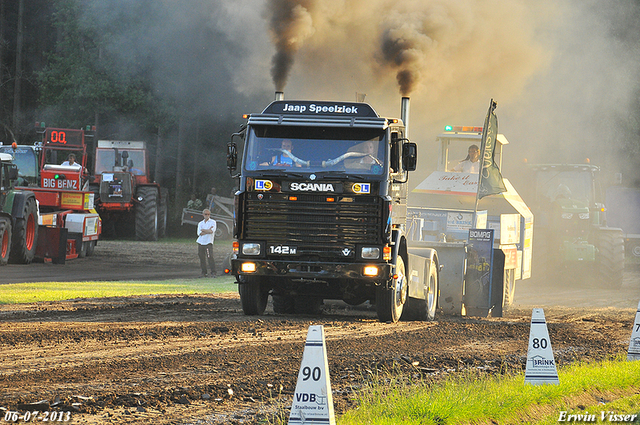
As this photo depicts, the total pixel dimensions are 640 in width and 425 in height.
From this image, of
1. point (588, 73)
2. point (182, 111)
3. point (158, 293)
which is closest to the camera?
point (158, 293)

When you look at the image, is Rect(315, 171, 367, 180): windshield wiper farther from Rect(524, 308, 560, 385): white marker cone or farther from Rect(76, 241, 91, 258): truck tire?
Rect(76, 241, 91, 258): truck tire

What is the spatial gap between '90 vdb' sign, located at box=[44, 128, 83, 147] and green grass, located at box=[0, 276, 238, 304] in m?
9.60

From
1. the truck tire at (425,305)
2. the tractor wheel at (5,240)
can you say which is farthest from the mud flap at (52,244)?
the truck tire at (425,305)

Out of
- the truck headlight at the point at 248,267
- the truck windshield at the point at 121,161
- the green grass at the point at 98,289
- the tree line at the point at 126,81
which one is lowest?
the green grass at the point at 98,289

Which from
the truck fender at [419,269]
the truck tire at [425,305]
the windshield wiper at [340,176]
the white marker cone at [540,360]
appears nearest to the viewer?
the white marker cone at [540,360]

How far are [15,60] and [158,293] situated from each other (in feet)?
112

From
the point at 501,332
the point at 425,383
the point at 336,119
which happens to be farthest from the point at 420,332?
the point at 425,383

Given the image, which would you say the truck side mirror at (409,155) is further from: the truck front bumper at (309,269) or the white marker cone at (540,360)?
Answer: the white marker cone at (540,360)

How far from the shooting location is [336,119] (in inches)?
409

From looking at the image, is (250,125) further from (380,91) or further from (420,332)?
(380,91)

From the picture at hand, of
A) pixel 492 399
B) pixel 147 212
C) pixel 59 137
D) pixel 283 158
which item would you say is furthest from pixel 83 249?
pixel 492 399

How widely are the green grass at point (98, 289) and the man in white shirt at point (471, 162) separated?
5517 millimetres

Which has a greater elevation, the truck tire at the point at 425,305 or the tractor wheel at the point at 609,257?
the tractor wheel at the point at 609,257

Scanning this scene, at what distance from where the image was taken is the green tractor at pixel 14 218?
18.8 m
